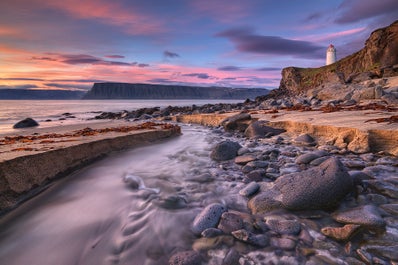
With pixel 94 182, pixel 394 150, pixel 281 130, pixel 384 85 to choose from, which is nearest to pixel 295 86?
pixel 384 85

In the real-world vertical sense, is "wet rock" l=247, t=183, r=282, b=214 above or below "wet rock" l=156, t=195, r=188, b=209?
above

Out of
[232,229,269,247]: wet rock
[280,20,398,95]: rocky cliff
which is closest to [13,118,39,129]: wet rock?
[232,229,269,247]: wet rock

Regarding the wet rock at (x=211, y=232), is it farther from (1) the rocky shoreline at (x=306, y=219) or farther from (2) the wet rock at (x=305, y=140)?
(2) the wet rock at (x=305, y=140)

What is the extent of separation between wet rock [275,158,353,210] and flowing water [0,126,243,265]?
83 centimetres

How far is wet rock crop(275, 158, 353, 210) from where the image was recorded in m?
3.15

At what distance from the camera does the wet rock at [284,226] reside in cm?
272

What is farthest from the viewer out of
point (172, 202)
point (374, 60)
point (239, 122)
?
point (374, 60)

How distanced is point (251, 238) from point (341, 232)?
990 mm

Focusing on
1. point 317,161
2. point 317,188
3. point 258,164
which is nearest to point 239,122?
point 258,164

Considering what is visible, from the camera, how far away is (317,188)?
3.22 meters

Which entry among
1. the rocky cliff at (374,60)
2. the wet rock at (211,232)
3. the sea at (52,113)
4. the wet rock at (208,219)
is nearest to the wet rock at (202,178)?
the wet rock at (208,219)

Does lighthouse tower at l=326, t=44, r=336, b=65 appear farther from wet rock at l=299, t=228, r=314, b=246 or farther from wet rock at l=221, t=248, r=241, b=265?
wet rock at l=221, t=248, r=241, b=265

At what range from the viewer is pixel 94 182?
4816 millimetres

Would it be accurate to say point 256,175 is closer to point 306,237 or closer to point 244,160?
point 244,160
